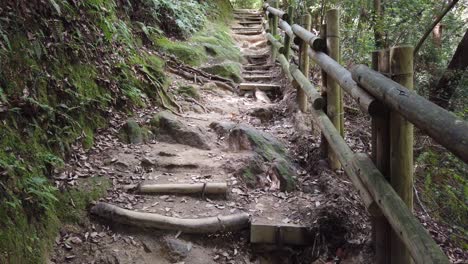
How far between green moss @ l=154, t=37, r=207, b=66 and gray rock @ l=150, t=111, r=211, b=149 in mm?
2996

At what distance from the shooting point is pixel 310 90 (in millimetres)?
5012

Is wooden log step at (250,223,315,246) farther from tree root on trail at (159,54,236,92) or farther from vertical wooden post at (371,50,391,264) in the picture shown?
tree root on trail at (159,54,236,92)

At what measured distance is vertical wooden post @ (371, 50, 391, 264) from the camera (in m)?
2.75

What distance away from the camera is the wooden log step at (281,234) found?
11.7 feet

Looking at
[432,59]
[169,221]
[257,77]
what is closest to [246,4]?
[257,77]

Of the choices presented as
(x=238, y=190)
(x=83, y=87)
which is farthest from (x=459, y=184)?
(x=83, y=87)

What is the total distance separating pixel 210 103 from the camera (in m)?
7.12

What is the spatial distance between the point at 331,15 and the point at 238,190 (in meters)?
2.17

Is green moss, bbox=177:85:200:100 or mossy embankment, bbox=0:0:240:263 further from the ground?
mossy embankment, bbox=0:0:240:263

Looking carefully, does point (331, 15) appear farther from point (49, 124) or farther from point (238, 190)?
point (49, 124)

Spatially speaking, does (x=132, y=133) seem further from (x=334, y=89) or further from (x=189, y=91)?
(x=334, y=89)

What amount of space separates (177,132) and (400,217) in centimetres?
360

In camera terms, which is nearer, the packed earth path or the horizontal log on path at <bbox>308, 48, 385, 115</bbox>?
the horizontal log on path at <bbox>308, 48, 385, 115</bbox>

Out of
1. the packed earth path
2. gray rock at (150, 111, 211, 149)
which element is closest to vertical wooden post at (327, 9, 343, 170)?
the packed earth path
